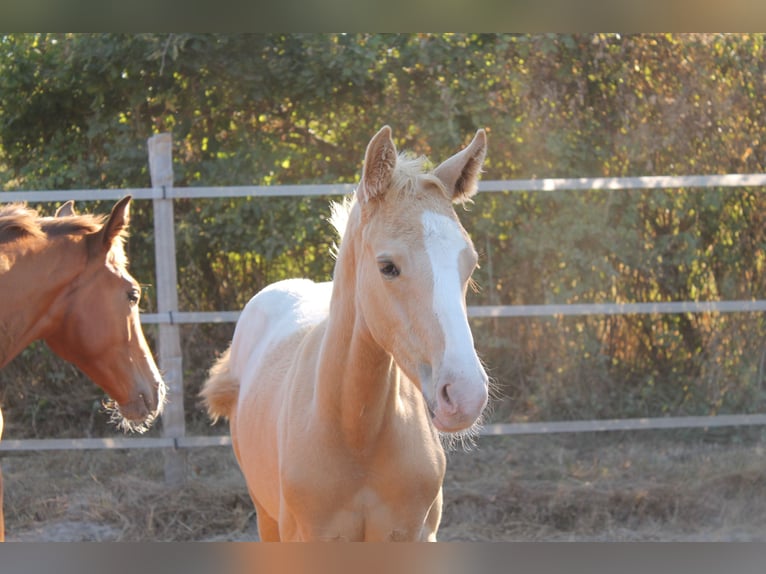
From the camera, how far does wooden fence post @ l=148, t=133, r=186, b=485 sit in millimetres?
4547

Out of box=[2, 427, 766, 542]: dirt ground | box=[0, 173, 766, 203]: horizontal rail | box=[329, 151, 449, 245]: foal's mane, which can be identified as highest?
box=[0, 173, 766, 203]: horizontal rail

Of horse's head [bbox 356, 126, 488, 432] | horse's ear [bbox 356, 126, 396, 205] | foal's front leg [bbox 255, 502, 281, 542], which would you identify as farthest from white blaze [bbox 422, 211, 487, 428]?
foal's front leg [bbox 255, 502, 281, 542]

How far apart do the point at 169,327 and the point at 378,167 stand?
2.73m

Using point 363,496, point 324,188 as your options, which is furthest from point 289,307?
point 324,188

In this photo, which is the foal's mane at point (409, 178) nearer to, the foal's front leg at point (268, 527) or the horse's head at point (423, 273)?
the horse's head at point (423, 273)

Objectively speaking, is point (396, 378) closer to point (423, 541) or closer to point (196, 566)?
point (423, 541)

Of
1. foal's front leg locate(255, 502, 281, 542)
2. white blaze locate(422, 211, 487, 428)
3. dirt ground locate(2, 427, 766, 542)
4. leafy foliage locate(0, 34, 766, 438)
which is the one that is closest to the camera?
white blaze locate(422, 211, 487, 428)

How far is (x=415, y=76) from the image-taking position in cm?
527

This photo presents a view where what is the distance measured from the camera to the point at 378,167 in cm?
207

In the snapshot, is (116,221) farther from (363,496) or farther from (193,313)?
(193,313)

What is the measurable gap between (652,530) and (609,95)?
2.46 metres

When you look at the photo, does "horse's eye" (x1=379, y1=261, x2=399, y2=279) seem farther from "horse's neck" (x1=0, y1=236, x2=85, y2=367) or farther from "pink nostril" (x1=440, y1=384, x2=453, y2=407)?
"horse's neck" (x1=0, y1=236, x2=85, y2=367)

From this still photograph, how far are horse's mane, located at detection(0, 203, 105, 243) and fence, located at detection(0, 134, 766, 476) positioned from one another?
1955 millimetres

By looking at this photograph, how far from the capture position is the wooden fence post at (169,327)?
4547 mm
